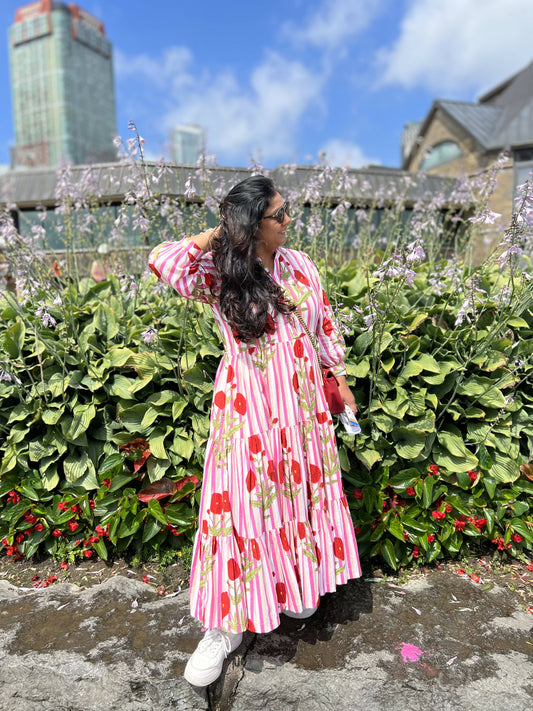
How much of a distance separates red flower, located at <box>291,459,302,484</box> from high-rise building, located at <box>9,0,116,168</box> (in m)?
115

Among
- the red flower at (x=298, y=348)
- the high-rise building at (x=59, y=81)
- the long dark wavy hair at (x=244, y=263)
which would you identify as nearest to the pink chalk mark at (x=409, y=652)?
the red flower at (x=298, y=348)

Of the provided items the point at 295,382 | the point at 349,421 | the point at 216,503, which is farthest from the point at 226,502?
the point at 349,421

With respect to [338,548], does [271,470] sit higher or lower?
higher

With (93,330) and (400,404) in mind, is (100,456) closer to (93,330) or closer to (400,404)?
(93,330)

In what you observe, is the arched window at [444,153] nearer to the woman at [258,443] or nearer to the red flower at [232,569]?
the woman at [258,443]

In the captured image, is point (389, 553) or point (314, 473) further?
point (389, 553)

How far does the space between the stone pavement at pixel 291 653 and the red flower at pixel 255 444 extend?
2.87ft

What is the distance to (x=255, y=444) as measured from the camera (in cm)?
187

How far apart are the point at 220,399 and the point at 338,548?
0.83 meters

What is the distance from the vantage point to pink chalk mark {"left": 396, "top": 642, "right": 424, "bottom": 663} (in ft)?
6.53

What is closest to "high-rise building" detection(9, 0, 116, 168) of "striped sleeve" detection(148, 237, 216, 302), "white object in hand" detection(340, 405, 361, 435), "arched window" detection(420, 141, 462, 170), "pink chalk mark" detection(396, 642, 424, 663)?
"arched window" detection(420, 141, 462, 170)

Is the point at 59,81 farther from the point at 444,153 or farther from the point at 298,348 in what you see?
the point at 298,348

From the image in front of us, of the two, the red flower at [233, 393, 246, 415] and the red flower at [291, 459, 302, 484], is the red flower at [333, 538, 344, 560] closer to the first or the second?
the red flower at [291, 459, 302, 484]

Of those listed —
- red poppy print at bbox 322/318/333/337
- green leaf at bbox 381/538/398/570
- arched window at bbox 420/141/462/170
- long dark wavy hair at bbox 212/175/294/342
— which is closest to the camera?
long dark wavy hair at bbox 212/175/294/342
